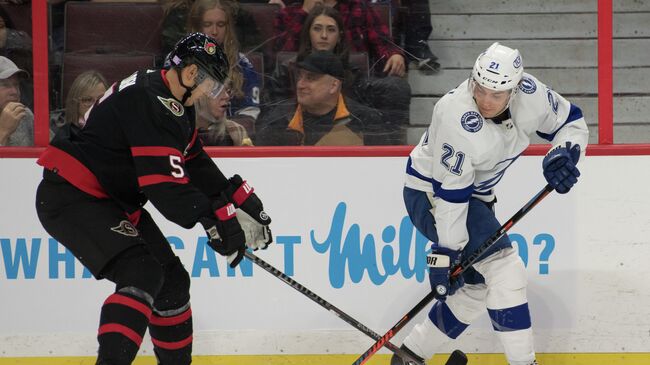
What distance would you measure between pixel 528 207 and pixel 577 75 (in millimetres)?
695

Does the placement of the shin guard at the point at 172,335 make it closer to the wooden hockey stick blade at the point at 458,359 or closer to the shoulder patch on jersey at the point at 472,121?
the wooden hockey stick blade at the point at 458,359

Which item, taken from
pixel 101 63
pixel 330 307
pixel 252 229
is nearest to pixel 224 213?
pixel 252 229

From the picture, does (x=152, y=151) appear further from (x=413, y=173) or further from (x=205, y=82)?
(x=413, y=173)

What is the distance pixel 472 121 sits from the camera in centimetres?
373

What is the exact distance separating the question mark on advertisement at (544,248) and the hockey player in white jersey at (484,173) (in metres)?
0.34

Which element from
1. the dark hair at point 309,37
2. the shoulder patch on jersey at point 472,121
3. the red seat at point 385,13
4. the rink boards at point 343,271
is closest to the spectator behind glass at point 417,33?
the red seat at point 385,13

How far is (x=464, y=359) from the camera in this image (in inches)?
162

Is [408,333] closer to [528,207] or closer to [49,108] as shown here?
[528,207]

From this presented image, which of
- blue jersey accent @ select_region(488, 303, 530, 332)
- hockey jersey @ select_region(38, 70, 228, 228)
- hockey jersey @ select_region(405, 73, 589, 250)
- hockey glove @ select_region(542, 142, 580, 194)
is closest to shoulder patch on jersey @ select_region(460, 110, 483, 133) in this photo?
hockey jersey @ select_region(405, 73, 589, 250)

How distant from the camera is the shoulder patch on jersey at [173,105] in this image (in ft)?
11.5

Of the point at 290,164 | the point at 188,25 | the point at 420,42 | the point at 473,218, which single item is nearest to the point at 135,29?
the point at 188,25

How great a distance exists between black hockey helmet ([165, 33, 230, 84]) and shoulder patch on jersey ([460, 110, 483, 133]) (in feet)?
2.56

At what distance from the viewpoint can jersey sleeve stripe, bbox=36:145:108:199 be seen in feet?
11.8

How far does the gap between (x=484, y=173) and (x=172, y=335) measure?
45.2 inches
